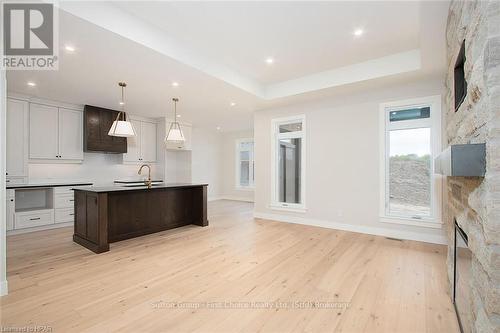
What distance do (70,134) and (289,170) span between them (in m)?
5.05

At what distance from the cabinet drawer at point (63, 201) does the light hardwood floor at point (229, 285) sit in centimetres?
99

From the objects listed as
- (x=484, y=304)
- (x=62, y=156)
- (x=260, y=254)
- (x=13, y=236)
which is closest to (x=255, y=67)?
(x=260, y=254)

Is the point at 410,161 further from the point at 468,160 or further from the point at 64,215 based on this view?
the point at 64,215

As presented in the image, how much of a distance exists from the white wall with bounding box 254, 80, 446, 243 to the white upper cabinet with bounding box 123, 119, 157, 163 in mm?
4058

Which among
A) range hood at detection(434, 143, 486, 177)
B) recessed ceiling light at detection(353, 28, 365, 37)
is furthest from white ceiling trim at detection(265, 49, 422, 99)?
range hood at detection(434, 143, 486, 177)

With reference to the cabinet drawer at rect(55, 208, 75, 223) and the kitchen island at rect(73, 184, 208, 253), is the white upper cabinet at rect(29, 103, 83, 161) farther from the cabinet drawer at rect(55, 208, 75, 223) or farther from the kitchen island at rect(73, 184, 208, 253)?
the kitchen island at rect(73, 184, 208, 253)

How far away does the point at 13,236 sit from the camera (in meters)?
4.34

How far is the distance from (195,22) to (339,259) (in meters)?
3.54

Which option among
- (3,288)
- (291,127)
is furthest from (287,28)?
(3,288)

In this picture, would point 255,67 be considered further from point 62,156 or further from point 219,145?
point 219,145

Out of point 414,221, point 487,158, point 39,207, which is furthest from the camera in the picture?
point 39,207

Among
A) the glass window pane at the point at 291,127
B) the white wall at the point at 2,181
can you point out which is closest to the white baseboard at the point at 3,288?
the white wall at the point at 2,181

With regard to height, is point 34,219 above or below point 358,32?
below

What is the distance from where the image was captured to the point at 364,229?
4453 millimetres
